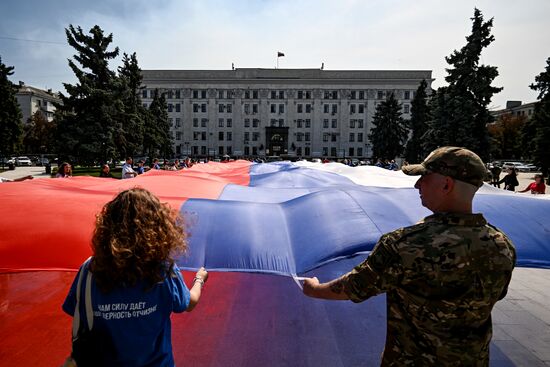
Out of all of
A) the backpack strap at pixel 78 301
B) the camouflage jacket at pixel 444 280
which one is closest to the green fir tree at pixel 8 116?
the backpack strap at pixel 78 301

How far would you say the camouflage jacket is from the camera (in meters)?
1.72

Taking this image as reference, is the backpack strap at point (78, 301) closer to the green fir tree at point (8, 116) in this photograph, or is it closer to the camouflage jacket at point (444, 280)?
the camouflage jacket at point (444, 280)

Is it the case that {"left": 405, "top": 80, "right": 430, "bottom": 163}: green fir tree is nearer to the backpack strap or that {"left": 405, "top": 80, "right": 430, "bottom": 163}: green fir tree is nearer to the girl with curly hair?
the girl with curly hair

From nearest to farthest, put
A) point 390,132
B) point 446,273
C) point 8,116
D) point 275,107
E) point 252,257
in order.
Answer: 1. point 446,273
2. point 252,257
3. point 8,116
4. point 390,132
5. point 275,107

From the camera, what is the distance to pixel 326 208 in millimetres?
4410

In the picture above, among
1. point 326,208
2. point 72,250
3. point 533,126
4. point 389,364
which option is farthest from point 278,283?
point 533,126

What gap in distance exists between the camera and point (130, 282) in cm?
175

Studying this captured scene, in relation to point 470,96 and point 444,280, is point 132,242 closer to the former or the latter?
point 444,280

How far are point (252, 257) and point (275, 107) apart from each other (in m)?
77.8

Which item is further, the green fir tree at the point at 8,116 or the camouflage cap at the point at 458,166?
the green fir tree at the point at 8,116

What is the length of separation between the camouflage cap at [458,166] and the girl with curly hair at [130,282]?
1392mm

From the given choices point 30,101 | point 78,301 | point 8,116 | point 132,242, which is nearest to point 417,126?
point 8,116

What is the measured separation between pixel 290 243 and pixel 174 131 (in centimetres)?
8123

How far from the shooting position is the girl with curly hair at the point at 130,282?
1734mm
